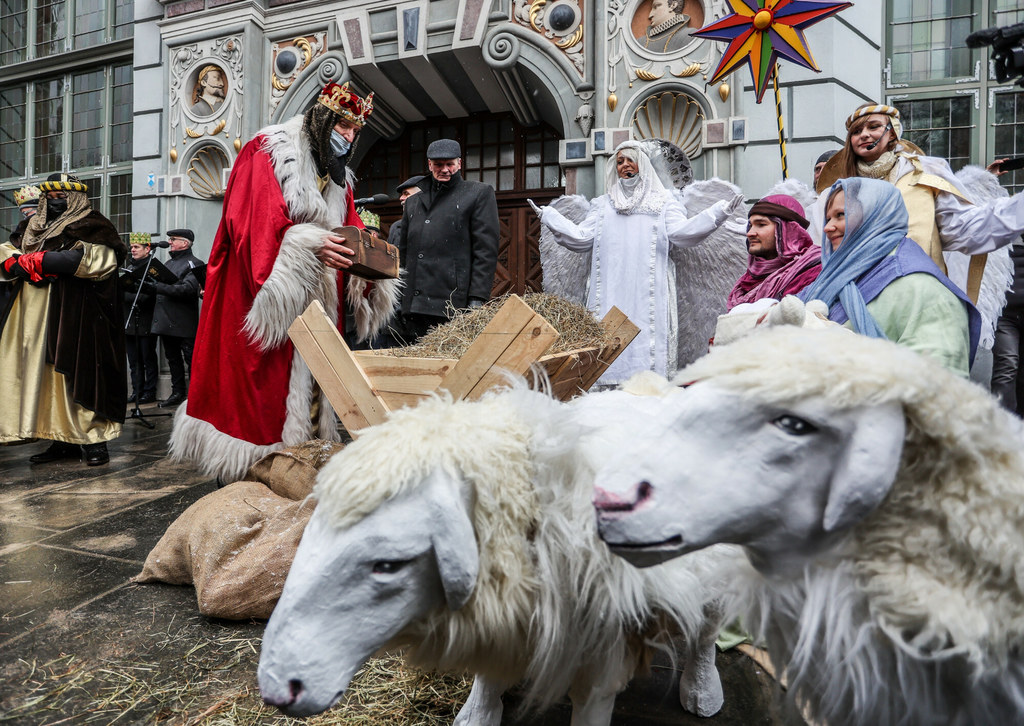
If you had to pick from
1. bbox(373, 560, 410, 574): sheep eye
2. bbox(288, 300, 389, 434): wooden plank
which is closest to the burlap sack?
bbox(288, 300, 389, 434): wooden plank

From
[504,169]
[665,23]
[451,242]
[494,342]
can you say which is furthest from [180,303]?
[494,342]

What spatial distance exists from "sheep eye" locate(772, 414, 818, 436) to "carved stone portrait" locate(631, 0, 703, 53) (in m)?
5.67

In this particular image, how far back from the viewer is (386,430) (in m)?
1.17

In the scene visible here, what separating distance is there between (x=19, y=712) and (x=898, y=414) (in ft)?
6.80

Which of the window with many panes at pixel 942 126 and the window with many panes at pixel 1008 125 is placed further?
the window with many panes at pixel 942 126

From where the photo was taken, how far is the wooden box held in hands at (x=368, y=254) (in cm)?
258

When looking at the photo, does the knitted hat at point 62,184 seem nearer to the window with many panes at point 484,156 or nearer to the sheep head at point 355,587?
the window with many panes at point 484,156

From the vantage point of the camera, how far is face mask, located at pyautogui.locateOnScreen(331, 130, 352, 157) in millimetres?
2908

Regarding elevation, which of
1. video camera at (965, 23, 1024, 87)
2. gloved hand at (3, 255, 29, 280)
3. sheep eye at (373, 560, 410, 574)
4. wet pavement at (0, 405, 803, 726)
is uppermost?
video camera at (965, 23, 1024, 87)

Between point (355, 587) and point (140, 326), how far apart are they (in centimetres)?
720

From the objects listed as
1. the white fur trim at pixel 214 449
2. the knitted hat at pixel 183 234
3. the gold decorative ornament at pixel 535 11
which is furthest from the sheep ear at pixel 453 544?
the knitted hat at pixel 183 234

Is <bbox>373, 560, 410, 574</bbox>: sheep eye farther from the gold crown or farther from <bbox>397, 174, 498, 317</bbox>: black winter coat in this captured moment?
the gold crown

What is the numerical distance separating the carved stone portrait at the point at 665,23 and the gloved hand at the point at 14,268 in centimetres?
522

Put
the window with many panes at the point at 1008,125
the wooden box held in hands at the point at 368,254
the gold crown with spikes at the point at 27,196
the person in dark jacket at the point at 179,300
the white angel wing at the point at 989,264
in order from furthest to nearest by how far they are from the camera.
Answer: the person in dark jacket at the point at 179,300
the window with many panes at the point at 1008,125
the gold crown with spikes at the point at 27,196
the white angel wing at the point at 989,264
the wooden box held in hands at the point at 368,254
